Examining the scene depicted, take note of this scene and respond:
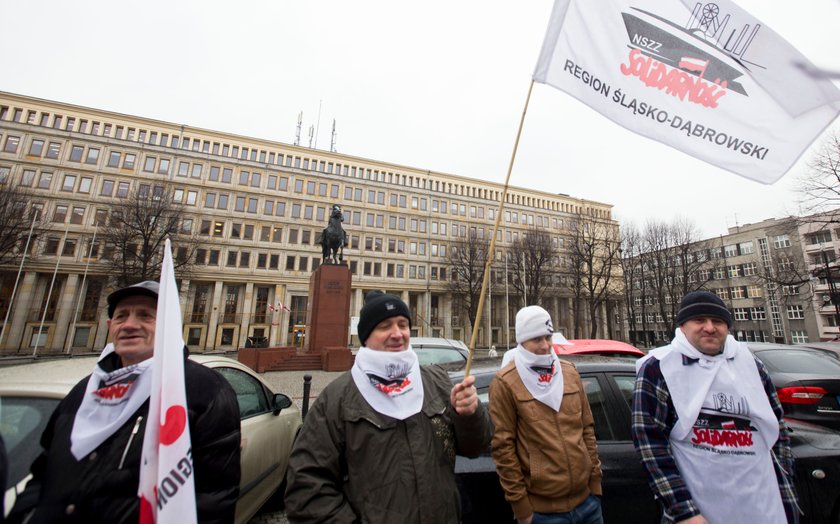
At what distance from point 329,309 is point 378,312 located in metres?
16.6

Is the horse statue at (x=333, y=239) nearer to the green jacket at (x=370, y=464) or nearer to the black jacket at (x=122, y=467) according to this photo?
the black jacket at (x=122, y=467)

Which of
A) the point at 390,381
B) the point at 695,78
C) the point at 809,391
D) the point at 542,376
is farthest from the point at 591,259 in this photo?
the point at 390,381

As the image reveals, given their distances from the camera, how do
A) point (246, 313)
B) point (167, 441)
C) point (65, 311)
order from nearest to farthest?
point (167, 441), point (65, 311), point (246, 313)

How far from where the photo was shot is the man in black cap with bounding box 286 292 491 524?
165 cm

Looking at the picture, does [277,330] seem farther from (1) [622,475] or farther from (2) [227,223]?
(1) [622,475]

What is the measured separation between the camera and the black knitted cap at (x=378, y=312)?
6.91 feet

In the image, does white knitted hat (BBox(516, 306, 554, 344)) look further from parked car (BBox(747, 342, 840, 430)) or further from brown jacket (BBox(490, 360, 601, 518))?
parked car (BBox(747, 342, 840, 430))

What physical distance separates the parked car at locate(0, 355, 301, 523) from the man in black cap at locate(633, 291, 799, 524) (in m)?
3.39

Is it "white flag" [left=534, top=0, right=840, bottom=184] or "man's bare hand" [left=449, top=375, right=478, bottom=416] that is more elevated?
"white flag" [left=534, top=0, right=840, bottom=184]

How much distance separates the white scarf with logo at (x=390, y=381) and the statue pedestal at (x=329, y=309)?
16100 mm

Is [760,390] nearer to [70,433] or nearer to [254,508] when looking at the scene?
[70,433]

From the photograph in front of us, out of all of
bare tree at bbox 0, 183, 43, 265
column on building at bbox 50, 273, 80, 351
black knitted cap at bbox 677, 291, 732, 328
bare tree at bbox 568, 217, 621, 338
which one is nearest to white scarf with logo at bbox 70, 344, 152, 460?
black knitted cap at bbox 677, 291, 732, 328

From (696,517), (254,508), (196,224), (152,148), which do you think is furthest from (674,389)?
(152,148)

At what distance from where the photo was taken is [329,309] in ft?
59.0
